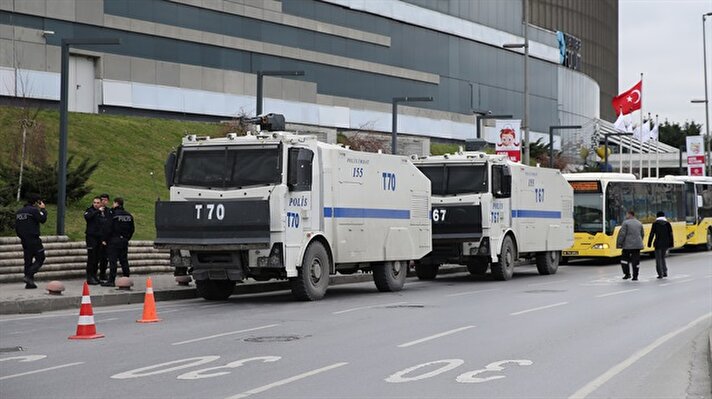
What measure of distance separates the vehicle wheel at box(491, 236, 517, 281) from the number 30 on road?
1661 cm

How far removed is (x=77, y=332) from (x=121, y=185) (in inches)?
923

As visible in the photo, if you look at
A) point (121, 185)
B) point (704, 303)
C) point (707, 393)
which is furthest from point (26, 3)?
point (707, 393)

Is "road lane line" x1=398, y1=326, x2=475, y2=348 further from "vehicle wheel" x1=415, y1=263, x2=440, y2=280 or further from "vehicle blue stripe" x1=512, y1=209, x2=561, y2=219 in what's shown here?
"vehicle wheel" x1=415, y1=263, x2=440, y2=280

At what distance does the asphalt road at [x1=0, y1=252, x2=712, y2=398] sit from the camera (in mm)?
10719

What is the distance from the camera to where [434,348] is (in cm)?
1381

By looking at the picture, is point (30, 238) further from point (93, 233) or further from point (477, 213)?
point (477, 213)

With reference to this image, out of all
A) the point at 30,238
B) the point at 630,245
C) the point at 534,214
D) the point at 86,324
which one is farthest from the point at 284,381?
the point at 534,214

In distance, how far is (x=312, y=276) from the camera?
22031 millimetres

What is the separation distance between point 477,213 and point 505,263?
200 centimetres

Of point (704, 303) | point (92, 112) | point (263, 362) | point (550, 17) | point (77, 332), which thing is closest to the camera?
point (263, 362)

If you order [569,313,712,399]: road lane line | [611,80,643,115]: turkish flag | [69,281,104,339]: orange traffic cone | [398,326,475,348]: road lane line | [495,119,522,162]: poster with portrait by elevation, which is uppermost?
[611,80,643,115]: turkish flag

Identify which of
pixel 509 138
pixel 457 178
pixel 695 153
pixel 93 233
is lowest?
pixel 93 233

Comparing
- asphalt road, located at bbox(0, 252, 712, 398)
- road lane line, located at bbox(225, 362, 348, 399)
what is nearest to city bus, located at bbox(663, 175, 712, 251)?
asphalt road, located at bbox(0, 252, 712, 398)

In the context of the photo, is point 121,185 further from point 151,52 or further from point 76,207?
point 151,52
